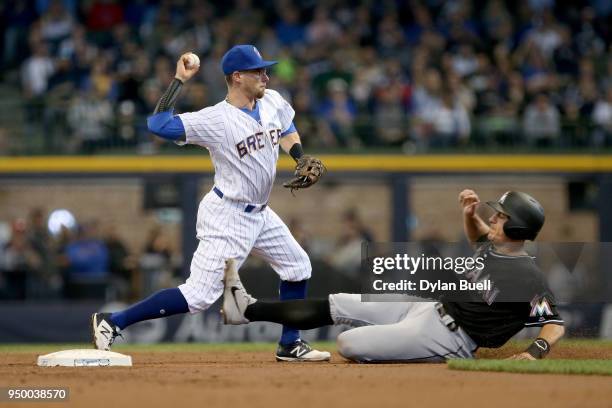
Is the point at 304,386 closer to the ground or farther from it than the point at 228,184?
closer to the ground

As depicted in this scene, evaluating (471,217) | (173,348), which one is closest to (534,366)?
(471,217)

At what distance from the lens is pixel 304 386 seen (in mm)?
6250

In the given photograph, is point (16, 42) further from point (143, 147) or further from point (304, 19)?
point (304, 19)

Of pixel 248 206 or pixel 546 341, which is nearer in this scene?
pixel 546 341

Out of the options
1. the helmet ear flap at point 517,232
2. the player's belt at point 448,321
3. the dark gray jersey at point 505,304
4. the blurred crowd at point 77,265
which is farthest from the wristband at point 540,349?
the blurred crowd at point 77,265

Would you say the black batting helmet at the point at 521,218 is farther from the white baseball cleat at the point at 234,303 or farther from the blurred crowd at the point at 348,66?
the blurred crowd at the point at 348,66

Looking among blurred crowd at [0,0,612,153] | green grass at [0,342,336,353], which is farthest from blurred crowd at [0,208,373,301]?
blurred crowd at [0,0,612,153]

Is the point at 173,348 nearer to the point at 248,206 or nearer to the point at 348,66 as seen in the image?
the point at 248,206

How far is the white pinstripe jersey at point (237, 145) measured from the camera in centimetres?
770

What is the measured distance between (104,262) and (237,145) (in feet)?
23.8

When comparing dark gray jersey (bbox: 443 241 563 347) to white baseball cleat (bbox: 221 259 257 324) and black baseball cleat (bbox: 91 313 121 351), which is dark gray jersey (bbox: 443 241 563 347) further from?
black baseball cleat (bbox: 91 313 121 351)

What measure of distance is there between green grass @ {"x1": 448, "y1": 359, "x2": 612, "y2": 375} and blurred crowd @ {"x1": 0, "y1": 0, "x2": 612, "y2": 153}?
8403mm

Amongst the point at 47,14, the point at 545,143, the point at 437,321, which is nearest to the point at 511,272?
the point at 437,321

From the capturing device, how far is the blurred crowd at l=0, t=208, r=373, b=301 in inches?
567
